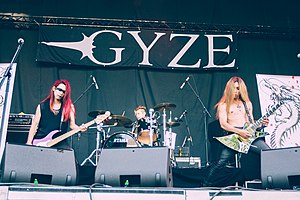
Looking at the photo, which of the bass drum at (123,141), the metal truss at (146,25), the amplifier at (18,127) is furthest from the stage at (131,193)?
the metal truss at (146,25)

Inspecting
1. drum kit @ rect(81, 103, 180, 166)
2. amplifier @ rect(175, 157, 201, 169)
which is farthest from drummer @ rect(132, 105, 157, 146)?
amplifier @ rect(175, 157, 201, 169)

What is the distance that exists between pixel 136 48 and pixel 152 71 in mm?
494

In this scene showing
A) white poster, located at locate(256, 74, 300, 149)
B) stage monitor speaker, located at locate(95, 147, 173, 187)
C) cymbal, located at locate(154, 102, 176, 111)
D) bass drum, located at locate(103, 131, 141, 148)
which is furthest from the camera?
white poster, located at locate(256, 74, 300, 149)

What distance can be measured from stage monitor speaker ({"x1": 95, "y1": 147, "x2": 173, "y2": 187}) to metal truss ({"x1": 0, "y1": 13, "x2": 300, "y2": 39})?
479cm

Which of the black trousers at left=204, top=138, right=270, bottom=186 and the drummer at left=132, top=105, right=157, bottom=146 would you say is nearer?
the black trousers at left=204, top=138, right=270, bottom=186

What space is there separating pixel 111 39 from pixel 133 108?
1.24 meters

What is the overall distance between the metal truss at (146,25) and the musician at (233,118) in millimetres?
1751

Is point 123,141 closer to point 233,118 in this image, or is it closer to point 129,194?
point 233,118

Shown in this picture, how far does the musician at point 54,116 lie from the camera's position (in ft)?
17.2

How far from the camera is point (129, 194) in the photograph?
2299 millimetres

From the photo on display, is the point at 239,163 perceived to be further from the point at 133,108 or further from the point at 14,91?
the point at 14,91

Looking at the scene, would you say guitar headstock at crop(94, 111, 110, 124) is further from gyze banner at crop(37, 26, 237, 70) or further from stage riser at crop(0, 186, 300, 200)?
stage riser at crop(0, 186, 300, 200)

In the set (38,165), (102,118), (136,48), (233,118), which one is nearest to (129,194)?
(38,165)

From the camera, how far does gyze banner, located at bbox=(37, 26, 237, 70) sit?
7012 millimetres
